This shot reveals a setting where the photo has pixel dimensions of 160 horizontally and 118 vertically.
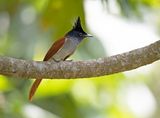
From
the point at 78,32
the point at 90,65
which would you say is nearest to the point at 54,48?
the point at 78,32

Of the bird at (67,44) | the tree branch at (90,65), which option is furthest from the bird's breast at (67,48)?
the tree branch at (90,65)

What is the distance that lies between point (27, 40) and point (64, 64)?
3817 millimetres

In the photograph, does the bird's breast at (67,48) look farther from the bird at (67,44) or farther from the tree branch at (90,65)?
the tree branch at (90,65)

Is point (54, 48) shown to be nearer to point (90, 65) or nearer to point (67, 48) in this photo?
point (67, 48)

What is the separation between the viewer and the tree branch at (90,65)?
3180 mm

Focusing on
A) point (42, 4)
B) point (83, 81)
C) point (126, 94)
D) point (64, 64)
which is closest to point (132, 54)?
point (64, 64)

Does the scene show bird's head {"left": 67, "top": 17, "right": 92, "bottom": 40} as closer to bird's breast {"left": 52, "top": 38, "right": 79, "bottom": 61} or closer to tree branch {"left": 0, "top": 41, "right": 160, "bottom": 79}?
bird's breast {"left": 52, "top": 38, "right": 79, "bottom": 61}

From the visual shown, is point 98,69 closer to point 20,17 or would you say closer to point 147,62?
point 147,62

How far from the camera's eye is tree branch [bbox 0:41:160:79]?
3.18 meters

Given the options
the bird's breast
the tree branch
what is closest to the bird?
the bird's breast

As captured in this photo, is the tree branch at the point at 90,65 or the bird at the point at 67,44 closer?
the tree branch at the point at 90,65

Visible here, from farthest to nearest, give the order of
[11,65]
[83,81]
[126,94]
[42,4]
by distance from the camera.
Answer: [126,94] → [83,81] → [42,4] → [11,65]

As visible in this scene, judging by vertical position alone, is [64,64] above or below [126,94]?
above

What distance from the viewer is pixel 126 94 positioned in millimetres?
6703
